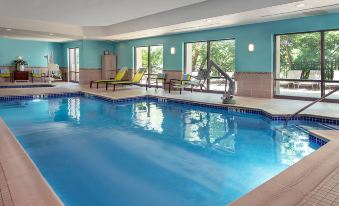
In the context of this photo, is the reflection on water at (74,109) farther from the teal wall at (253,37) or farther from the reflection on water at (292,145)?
the teal wall at (253,37)

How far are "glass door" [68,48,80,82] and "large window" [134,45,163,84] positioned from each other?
176 inches

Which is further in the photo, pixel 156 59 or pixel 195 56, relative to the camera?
pixel 156 59

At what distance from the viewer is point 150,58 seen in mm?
13797

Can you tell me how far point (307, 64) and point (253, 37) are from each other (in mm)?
1843

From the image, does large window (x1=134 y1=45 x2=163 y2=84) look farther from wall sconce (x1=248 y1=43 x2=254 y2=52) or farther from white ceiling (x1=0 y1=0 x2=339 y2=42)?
wall sconce (x1=248 y1=43 x2=254 y2=52)

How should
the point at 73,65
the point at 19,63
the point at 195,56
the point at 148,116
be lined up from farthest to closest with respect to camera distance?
the point at 73,65 → the point at 19,63 → the point at 195,56 → the point at 148,116

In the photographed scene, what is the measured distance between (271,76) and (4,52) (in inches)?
563

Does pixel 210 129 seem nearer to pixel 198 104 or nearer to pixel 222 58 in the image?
pixel 198 104

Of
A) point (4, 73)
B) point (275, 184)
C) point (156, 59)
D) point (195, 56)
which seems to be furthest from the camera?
point (4, 73)

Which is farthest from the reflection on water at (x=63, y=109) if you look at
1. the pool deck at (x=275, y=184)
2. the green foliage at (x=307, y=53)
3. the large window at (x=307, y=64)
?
the green foliage at (x=307, y=53)

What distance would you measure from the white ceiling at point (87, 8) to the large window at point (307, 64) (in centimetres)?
361

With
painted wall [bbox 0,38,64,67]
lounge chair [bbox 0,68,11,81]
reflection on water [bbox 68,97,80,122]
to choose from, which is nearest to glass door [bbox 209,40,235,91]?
reflection on water [bbox 68,97,80,122]

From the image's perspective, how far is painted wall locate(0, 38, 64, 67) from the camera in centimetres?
1611

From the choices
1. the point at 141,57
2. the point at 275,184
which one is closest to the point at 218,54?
the point at 141,57
